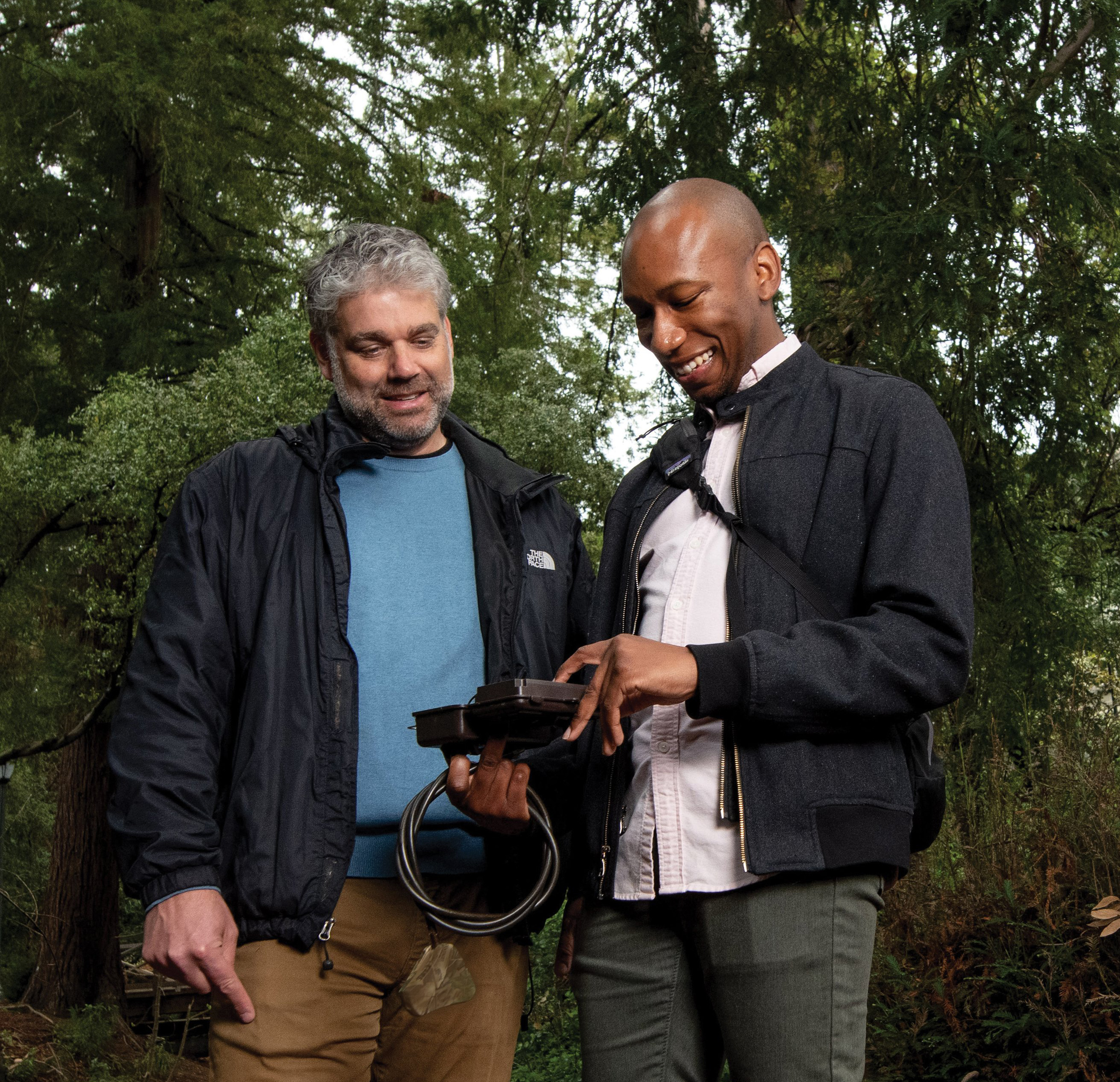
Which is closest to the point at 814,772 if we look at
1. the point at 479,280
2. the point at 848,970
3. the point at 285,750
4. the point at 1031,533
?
the point at 848,970

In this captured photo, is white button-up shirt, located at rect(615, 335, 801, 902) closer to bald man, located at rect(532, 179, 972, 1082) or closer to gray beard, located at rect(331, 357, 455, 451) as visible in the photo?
bald man, located at rect(532, 179, 972, 1082)

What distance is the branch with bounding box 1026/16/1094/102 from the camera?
4.67 m

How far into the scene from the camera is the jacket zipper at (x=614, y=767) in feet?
6.47

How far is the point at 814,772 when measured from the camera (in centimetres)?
174

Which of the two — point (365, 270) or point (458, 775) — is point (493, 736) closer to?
point (458, 775)

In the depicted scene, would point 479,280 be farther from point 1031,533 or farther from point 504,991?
point 504,991

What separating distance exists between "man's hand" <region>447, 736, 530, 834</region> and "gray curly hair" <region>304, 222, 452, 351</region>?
1169 mm

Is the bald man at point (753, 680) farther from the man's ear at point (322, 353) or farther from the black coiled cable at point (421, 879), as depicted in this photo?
the man's ear at point (322, 353)

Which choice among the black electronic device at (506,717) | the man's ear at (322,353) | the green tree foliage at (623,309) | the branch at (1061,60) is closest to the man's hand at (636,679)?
the black electronic device at (506,717)

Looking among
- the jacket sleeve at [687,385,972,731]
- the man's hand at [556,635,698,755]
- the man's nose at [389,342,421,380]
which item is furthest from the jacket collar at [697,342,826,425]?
the man's nose at [389,342,421,380]

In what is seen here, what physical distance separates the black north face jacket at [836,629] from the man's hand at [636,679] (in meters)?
0.02

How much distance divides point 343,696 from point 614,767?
2.19ft

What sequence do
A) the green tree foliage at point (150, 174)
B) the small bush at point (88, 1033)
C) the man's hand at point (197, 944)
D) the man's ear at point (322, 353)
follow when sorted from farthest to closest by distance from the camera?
the small bush at point (88, 1033) < the green tree foliage at point (150, 174) < the man's ear at point (322, 353) < the man's hand at point (197, 944)

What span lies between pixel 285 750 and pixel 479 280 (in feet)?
28.1
